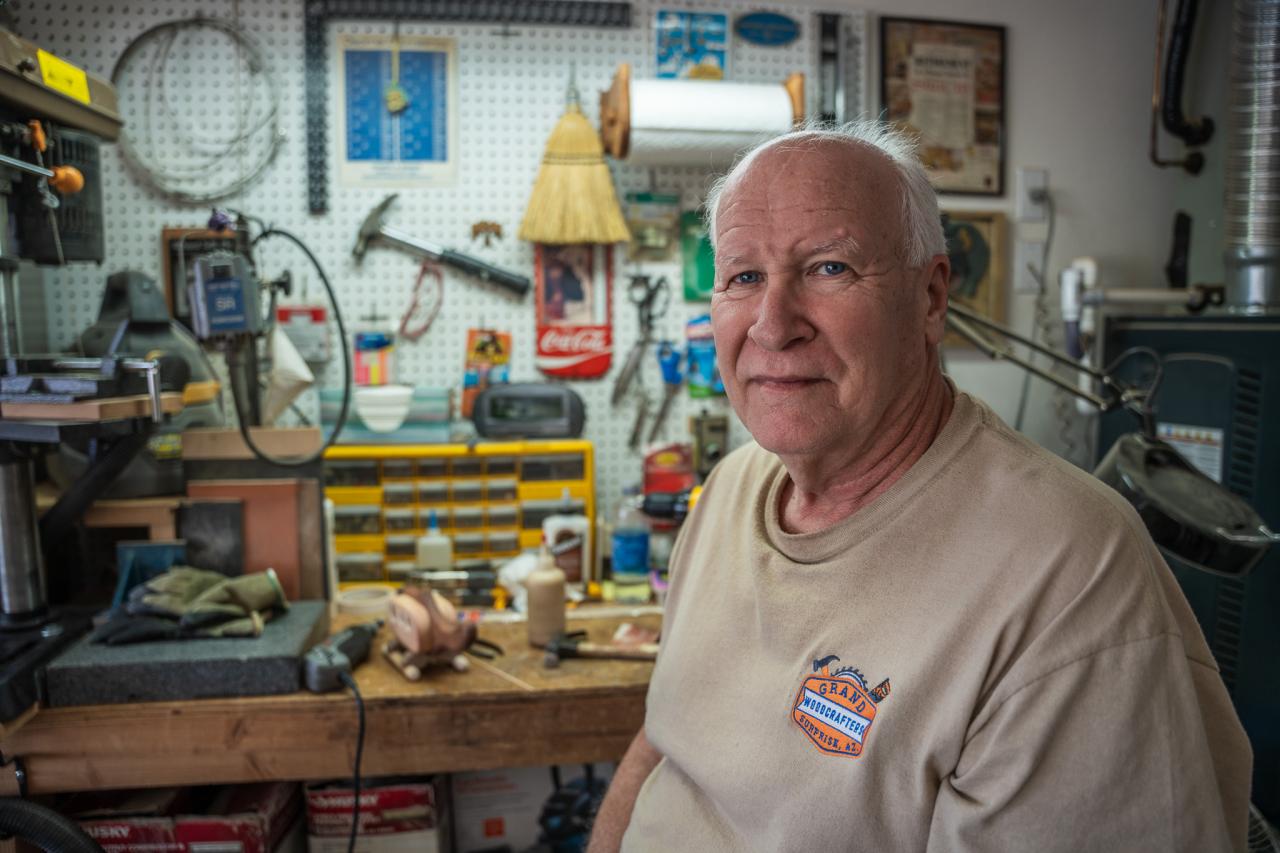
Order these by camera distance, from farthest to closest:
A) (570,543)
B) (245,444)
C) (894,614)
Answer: (570,543) → (245,444) → (894,614)

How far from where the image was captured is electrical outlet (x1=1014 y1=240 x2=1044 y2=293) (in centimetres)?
290

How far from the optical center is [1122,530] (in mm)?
922

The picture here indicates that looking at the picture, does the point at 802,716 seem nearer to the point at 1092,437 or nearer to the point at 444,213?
the point at 444,213

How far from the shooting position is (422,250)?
2592 millimetres

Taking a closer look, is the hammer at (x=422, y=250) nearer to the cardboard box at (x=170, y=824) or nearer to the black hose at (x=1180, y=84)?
the cardboard box at (x=170, y=824)

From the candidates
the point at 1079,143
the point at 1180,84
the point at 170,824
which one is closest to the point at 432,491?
the point at 170,824

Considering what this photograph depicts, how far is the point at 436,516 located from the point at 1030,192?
85.3 inches

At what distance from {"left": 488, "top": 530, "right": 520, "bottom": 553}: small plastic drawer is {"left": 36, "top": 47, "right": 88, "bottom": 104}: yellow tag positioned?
141cm

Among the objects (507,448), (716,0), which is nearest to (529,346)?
(507,448)

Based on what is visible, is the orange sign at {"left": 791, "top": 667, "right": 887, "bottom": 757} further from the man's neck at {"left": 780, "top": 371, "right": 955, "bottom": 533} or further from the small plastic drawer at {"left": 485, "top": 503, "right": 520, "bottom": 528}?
the small plastic drawer at {"left": 485, "top": 503, "right": 520, "bottom": 528}

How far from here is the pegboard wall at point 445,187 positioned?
250cm

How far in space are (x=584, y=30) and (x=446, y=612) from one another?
1.77 m

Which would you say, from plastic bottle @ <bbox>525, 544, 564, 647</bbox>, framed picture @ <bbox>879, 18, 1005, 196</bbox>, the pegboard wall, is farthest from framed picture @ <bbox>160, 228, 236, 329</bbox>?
framed picture @ <bbox>879, 18, 1005, 196</bbox>

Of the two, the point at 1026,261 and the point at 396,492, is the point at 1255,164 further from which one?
the point at 396,492
